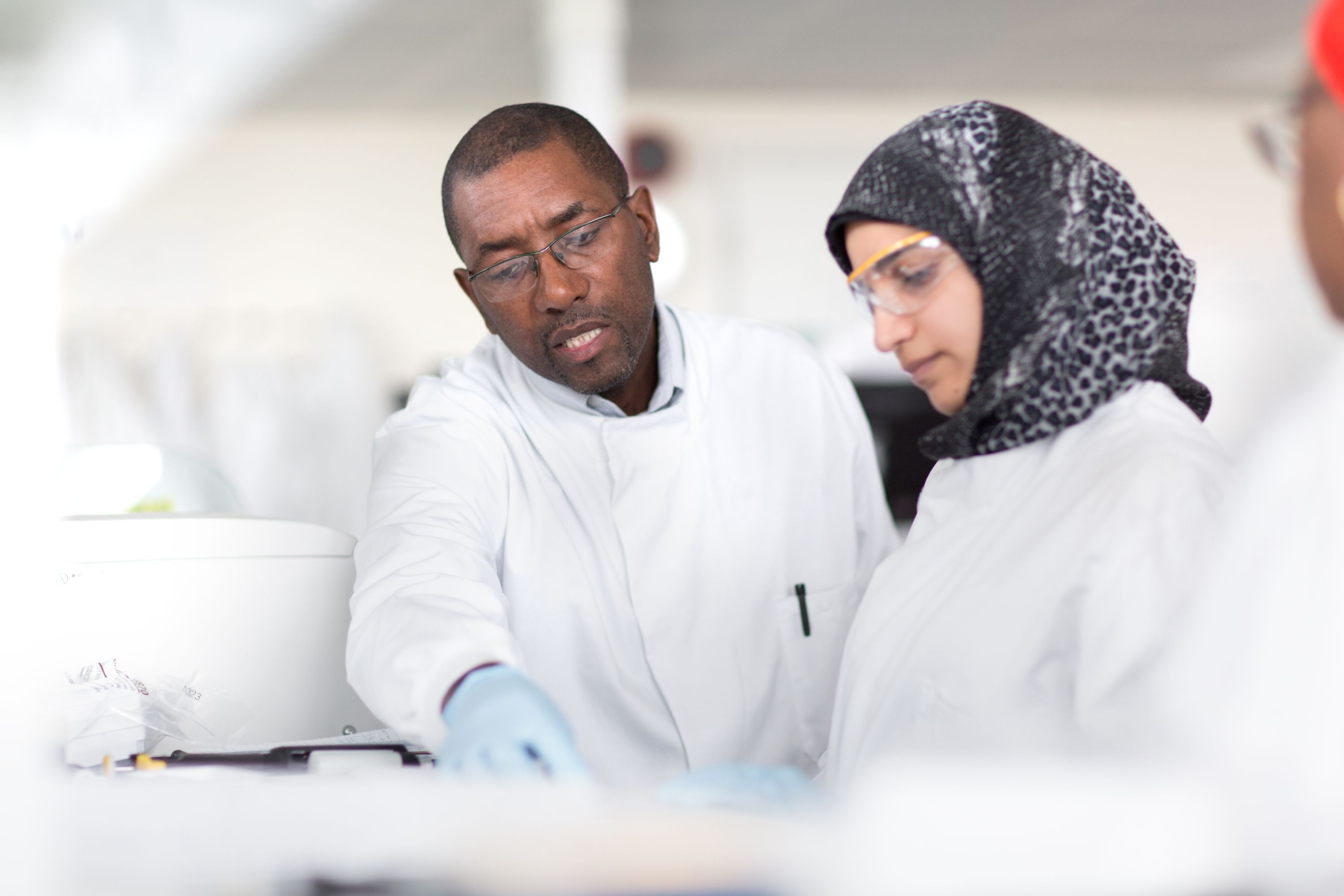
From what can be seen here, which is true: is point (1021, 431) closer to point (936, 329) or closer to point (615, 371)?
point (936, 329)

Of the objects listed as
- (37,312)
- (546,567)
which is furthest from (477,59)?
(37,312)

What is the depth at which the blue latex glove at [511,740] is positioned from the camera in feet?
2.55

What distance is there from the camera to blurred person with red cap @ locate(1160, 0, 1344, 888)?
1.75 feet

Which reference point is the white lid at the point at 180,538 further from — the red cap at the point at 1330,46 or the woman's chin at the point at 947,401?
the red cap at the point at 1330,46

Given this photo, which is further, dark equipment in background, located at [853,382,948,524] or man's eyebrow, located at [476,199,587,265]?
dark equipment in background, located at [853,382,948,524]

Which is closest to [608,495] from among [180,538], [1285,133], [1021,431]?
[180,538]

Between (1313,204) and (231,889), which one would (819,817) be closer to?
(231,889)

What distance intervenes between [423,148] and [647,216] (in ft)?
9.62

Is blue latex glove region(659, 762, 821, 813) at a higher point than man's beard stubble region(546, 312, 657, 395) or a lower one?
lower

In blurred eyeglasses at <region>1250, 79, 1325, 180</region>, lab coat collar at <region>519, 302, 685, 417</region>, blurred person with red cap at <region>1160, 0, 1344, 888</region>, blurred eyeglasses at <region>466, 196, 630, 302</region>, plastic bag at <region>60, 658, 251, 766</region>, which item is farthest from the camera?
lab coat collar at <region>519, 302, 685, 417</region>

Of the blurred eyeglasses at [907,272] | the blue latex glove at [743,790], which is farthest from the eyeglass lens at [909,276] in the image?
the blue latex glove at [743,790]

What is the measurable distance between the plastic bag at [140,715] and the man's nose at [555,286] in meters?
0.52

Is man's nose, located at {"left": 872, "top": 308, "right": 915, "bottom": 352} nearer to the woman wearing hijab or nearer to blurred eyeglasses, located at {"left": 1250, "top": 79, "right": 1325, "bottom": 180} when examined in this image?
the woman wearing hijab

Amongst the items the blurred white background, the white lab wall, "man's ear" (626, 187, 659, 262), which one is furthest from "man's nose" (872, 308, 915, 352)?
the white lab wall
